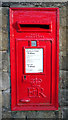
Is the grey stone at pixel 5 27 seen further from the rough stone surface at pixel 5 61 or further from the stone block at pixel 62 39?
the stone block at pixel 62 39

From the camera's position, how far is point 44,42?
2135mm

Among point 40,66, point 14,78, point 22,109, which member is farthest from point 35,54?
point 22,109

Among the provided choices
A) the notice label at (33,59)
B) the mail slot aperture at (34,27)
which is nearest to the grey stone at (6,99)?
the notice label at (33,59)

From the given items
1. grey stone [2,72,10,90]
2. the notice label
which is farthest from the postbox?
grey stone [2,72,10,90]

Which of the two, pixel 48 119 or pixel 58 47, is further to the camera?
pixel 48 119

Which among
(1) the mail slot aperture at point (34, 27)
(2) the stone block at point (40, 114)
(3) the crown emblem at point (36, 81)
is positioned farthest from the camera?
(2) the stone block at point (40, 114)

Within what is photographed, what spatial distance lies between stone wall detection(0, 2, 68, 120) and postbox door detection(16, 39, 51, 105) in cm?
20

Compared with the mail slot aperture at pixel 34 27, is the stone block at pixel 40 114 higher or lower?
lower

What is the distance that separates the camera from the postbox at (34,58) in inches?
83.3

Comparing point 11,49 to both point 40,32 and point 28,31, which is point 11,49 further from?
point 40,32

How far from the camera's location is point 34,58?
215cm

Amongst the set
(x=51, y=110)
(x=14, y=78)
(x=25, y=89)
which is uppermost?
(x=14, y=78)

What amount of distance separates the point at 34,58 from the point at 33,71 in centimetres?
21

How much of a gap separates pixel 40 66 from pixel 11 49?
54cm
